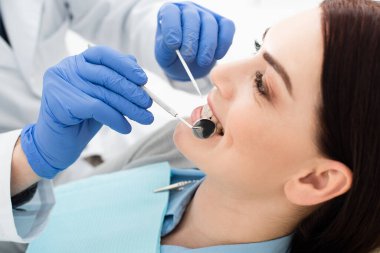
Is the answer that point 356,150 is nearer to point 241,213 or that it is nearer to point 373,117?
point 373,117

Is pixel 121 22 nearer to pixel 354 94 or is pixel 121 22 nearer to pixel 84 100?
pixel 84 100

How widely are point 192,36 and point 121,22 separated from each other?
598 millimetres

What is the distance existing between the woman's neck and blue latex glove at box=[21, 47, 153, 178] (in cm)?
24

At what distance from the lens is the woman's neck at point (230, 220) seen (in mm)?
891

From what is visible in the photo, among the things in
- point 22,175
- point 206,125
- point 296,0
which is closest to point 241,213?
point 206,125

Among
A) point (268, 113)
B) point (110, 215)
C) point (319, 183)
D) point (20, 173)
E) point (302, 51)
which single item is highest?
point (302, 51)

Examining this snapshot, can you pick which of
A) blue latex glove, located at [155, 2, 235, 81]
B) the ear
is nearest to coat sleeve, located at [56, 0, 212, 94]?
blue latex glove, located at [155, 2, 235, 81]

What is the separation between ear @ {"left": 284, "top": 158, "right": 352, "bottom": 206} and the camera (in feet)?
2.47

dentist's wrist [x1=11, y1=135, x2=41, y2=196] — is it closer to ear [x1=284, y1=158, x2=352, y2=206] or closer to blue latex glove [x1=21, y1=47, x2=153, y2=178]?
blue latex glove [x1=21, y1=47, x2=153, y2=178]

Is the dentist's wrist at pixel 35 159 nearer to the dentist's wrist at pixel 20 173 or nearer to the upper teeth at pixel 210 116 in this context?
the dentist's wrist at pixel 20 173

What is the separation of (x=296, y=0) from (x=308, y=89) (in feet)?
4.29

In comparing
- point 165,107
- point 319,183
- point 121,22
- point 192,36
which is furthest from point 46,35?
point 319,183

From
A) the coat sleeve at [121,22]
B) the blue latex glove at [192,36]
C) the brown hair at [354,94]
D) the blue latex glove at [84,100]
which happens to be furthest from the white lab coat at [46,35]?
the brown hair at [354,94]

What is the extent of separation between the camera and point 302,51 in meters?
0.73
